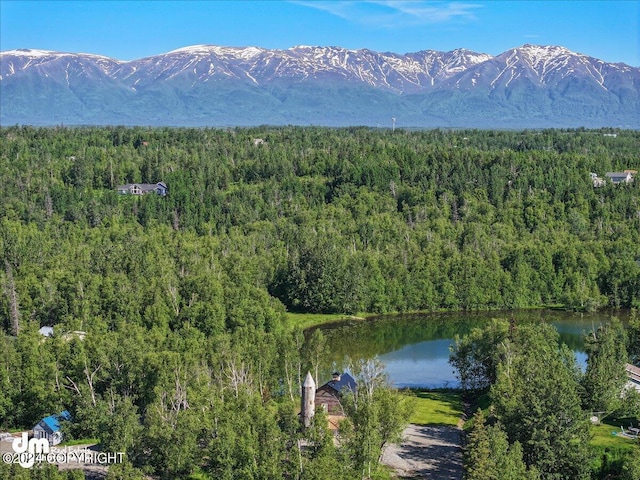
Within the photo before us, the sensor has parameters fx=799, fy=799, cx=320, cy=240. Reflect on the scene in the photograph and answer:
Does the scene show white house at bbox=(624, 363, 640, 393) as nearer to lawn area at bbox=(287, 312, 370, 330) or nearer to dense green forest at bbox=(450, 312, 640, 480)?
dense green forest at bbox=(450, 312, 640, 480)

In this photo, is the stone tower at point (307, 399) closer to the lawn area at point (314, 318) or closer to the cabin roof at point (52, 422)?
the cabin roof at point (52, 422)

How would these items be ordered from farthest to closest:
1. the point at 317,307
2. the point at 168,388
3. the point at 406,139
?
the point at 406,139, the point at 317,307, the point at 168,388

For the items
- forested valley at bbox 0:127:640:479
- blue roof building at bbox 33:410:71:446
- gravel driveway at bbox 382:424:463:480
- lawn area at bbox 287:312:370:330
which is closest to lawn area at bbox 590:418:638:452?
gravel driveway at bbox 382:424:463:480

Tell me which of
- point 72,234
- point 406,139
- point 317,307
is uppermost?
point 406,139

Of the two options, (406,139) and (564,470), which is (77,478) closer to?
(564,470)

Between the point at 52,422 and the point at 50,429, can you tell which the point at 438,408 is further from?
the point at 50,429

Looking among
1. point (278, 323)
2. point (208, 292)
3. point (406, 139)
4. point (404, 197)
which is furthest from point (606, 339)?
point (406, 139)

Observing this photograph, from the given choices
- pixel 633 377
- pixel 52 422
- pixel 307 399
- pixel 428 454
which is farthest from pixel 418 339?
pixel 52 422
